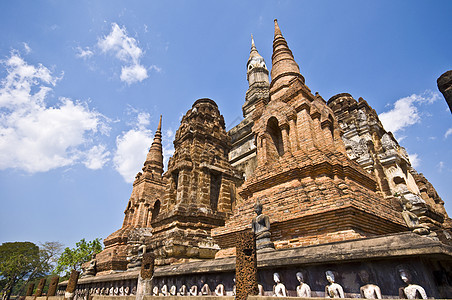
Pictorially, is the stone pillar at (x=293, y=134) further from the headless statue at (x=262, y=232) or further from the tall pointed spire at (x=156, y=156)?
the tall pointed spire at (x=156, y=156)

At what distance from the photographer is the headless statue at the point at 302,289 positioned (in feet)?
11.5

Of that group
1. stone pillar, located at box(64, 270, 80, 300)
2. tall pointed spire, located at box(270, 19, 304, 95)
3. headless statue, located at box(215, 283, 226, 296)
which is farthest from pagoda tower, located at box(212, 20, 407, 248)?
stone pillar, located at box(64, 270, 80, 300)

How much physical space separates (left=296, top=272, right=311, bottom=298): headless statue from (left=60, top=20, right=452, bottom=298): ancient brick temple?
10cm

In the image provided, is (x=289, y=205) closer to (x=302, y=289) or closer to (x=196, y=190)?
(x=302, y=289)

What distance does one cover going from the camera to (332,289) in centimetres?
335

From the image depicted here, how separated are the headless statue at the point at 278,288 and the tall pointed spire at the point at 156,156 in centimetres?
1753

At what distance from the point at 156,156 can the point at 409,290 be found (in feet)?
65.9

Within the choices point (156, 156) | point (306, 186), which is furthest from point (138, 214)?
point (306, 186)

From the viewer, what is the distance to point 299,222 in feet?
21.3

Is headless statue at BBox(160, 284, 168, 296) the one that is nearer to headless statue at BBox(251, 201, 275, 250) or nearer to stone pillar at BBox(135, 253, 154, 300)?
stone pillar at BBox(135, 253, 154, 300)

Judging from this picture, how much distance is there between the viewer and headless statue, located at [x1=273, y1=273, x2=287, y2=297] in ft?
12.2

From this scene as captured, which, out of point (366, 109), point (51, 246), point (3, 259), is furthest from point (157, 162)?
point (3, 259)

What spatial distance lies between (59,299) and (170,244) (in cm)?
487

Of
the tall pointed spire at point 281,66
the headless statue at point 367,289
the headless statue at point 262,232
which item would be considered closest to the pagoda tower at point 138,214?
the headless statue at point 262,232
